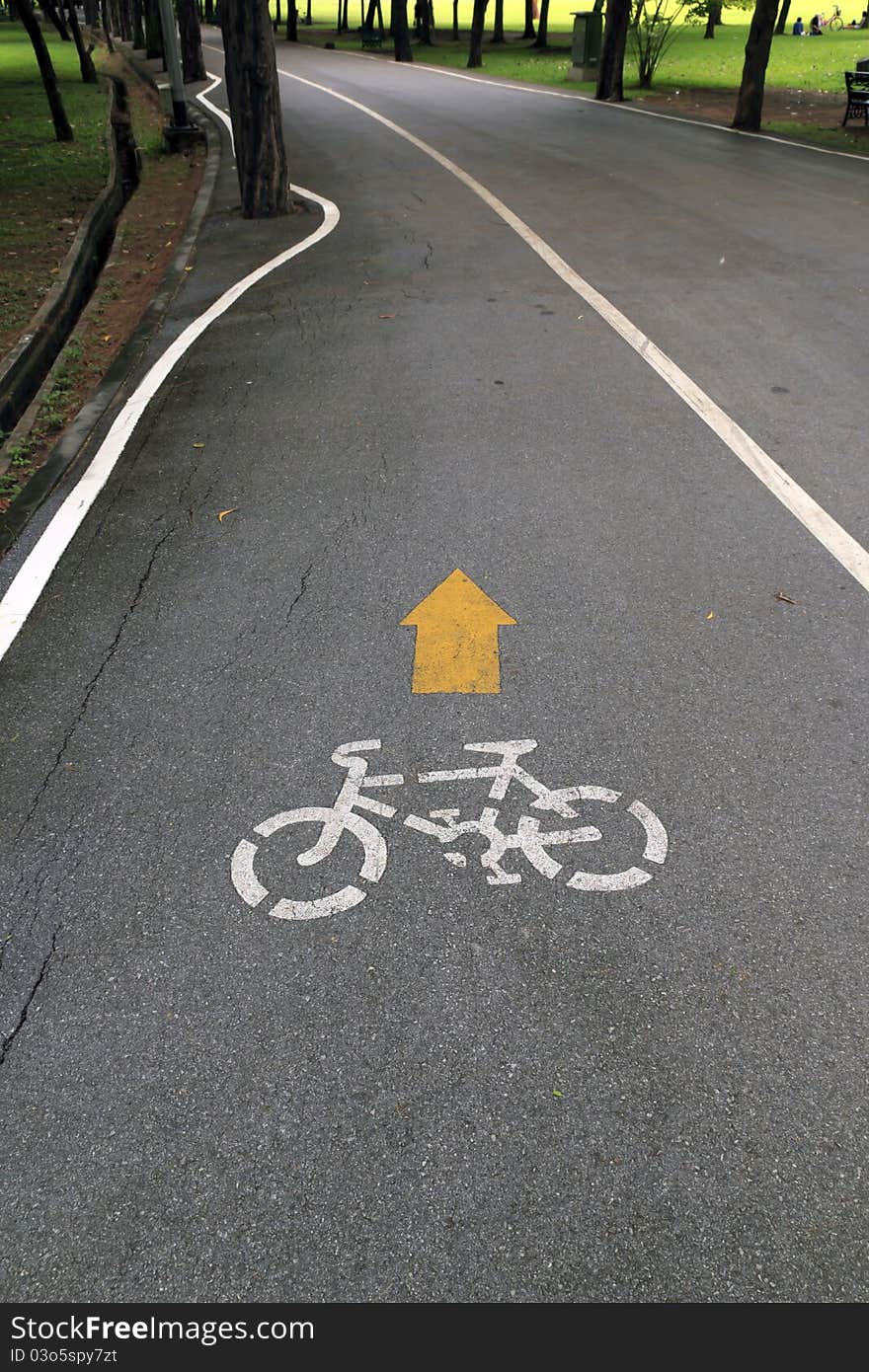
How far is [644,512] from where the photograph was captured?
534cm

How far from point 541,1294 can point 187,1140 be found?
0.92 meters

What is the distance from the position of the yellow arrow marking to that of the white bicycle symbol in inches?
20.7

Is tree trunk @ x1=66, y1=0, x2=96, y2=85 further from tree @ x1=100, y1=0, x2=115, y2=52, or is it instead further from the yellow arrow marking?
the yellow arrow marking

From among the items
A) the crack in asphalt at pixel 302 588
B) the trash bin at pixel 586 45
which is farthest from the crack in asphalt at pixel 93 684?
the trash bin at pixel 586 45

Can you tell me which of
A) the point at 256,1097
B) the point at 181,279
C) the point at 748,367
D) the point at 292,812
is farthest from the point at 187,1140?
the point at 181,279

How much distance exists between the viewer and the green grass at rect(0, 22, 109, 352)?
1010cm

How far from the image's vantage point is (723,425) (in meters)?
6.36

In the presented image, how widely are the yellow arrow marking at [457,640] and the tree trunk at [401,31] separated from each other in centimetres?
4352

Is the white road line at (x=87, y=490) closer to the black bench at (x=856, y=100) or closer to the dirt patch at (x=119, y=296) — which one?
the dirt patch at (x=119, y=296)

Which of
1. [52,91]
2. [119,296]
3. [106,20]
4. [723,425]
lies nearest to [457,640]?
[723,425]

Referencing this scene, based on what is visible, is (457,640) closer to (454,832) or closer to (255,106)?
(454,832)

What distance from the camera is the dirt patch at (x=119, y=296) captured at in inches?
260

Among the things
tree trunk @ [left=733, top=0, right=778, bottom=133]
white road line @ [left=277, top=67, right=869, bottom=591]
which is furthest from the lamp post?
tree trunk @ [left=733, top=0, right=778, bottom=133]
